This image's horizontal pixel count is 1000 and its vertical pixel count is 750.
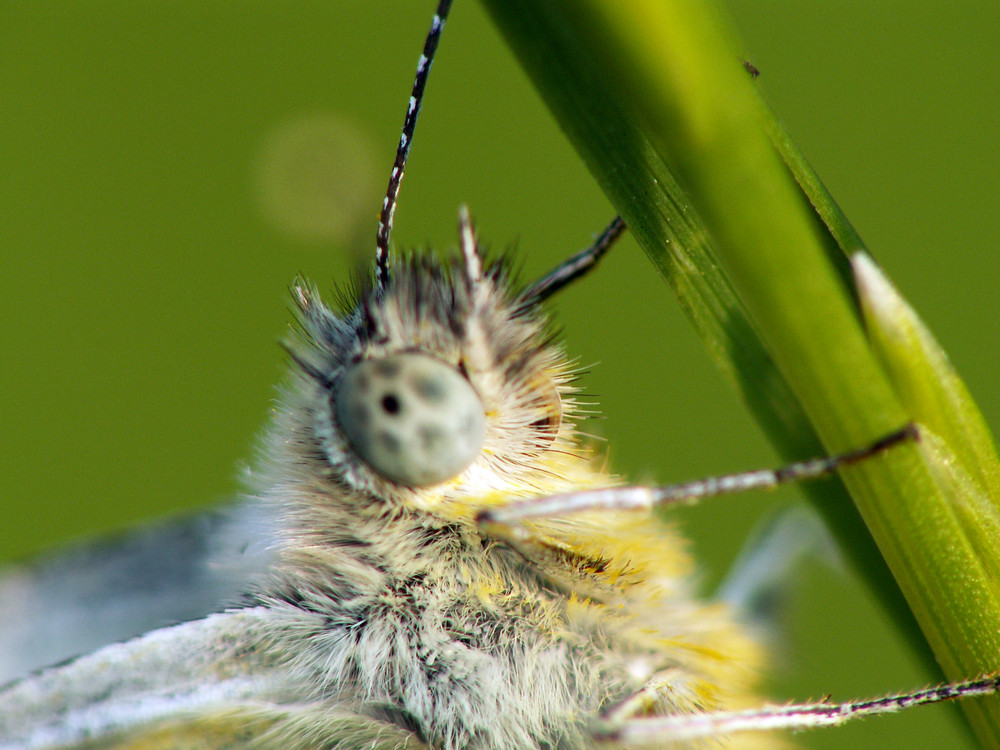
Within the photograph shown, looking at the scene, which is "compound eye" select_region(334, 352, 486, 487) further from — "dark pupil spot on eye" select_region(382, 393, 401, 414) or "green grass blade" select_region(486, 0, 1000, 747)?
"green grass blade" select_region(486, 0, 1000, 747)

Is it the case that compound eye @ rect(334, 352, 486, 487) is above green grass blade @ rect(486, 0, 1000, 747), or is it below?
above

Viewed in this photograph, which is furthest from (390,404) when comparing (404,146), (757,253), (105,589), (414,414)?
(105,589)

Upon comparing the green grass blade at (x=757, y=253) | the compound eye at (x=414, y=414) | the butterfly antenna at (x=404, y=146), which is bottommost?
the green grass blade at (x=757, y=253)

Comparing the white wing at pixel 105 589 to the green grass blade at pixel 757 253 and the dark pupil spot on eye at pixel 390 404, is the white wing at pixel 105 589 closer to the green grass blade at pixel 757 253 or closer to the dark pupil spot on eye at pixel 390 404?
the dark pupil spot on eye at pixel 390 404

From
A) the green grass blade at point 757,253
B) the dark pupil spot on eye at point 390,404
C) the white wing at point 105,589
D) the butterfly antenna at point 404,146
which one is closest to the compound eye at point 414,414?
the dark pupil spot on eye at point 390,404

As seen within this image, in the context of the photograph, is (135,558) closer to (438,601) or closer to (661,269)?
(438,601)

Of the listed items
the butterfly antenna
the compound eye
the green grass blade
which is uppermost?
the butterfly antenna

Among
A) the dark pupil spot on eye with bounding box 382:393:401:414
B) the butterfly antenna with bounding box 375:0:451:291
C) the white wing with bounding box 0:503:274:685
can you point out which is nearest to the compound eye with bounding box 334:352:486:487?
the dark pupil spot on eye with bounding box 382:393:401:414
